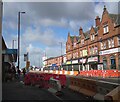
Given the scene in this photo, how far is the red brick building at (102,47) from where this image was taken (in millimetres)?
48981

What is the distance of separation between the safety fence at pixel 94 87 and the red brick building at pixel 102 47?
3302 centimetres

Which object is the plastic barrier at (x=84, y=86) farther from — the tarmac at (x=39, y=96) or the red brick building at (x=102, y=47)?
the red brick building at (x=102, y=47)

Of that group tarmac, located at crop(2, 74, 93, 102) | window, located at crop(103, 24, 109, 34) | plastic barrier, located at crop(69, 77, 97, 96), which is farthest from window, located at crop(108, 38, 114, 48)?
tarmac, located at crop(2, 74, 93, 102)

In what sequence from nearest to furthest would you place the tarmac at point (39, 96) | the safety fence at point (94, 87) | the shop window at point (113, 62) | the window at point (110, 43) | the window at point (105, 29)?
the safety fence at point (94, 87), the tarmac at point (39, 96), the shop window at point (113, 62), the window at point (110, 43), the window at point (105, 29)

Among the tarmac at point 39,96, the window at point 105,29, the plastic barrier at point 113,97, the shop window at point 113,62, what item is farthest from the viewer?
the window at point 105,29

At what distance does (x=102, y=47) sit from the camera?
54.9 meters

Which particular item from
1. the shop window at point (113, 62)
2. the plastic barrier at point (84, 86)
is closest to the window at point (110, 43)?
the shop window at point (113, 62)

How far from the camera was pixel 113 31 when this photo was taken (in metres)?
50.3

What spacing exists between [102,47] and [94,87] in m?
44.2

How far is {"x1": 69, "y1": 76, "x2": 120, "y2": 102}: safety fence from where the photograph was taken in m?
9.76

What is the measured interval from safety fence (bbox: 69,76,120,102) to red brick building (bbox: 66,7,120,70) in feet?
108

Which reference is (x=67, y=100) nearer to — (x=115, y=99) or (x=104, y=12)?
(x=115, y=99)

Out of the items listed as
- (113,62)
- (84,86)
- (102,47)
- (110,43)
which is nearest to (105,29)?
(102,47)

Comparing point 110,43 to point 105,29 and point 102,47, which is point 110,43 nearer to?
point 102,47
